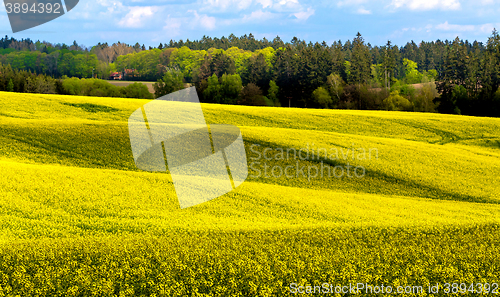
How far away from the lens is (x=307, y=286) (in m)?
10.1

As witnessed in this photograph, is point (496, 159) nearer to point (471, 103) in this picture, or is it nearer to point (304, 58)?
point (471, 103)

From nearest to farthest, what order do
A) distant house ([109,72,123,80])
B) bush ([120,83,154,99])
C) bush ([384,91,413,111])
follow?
bush ([384,91,413,111])
bush ([120,83,154,99])
distant house ([109,72,123,80])

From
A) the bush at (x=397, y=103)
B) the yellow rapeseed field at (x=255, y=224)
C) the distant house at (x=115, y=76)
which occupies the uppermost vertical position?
the distant house at (x=115, y=76)

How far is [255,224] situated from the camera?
13.8 m

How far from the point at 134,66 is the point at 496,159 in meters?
170

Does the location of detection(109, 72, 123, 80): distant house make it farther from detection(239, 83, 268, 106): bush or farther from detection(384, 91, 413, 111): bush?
detection(384, 91, 413, 111): bush

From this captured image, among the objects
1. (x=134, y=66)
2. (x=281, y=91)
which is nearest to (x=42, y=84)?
(x=281, y=91)

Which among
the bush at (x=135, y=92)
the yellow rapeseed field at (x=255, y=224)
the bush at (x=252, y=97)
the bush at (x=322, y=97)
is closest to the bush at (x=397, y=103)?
the bush at (x=322, y=97)

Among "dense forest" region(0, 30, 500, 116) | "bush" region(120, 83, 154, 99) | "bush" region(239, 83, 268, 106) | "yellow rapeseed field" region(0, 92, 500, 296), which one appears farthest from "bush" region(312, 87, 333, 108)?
"yellow rapeseed field" region(0, 92, 500, 296)

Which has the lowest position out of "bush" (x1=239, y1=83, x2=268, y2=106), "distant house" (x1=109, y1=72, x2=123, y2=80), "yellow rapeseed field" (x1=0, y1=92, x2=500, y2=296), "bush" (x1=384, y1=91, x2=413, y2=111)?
"yellow rapeseed field" (x1=0, y1=92, x2=500, y2=296)

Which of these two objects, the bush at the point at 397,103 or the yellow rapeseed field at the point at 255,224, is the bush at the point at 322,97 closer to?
the bush at the point at 397,103

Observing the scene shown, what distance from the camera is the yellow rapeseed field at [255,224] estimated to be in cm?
1027

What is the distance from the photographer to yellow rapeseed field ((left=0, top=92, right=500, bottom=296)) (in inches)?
404

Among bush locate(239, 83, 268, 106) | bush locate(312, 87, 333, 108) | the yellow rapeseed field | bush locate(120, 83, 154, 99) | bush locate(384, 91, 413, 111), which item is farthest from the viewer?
bush locate(120, 83, 154, 99)
